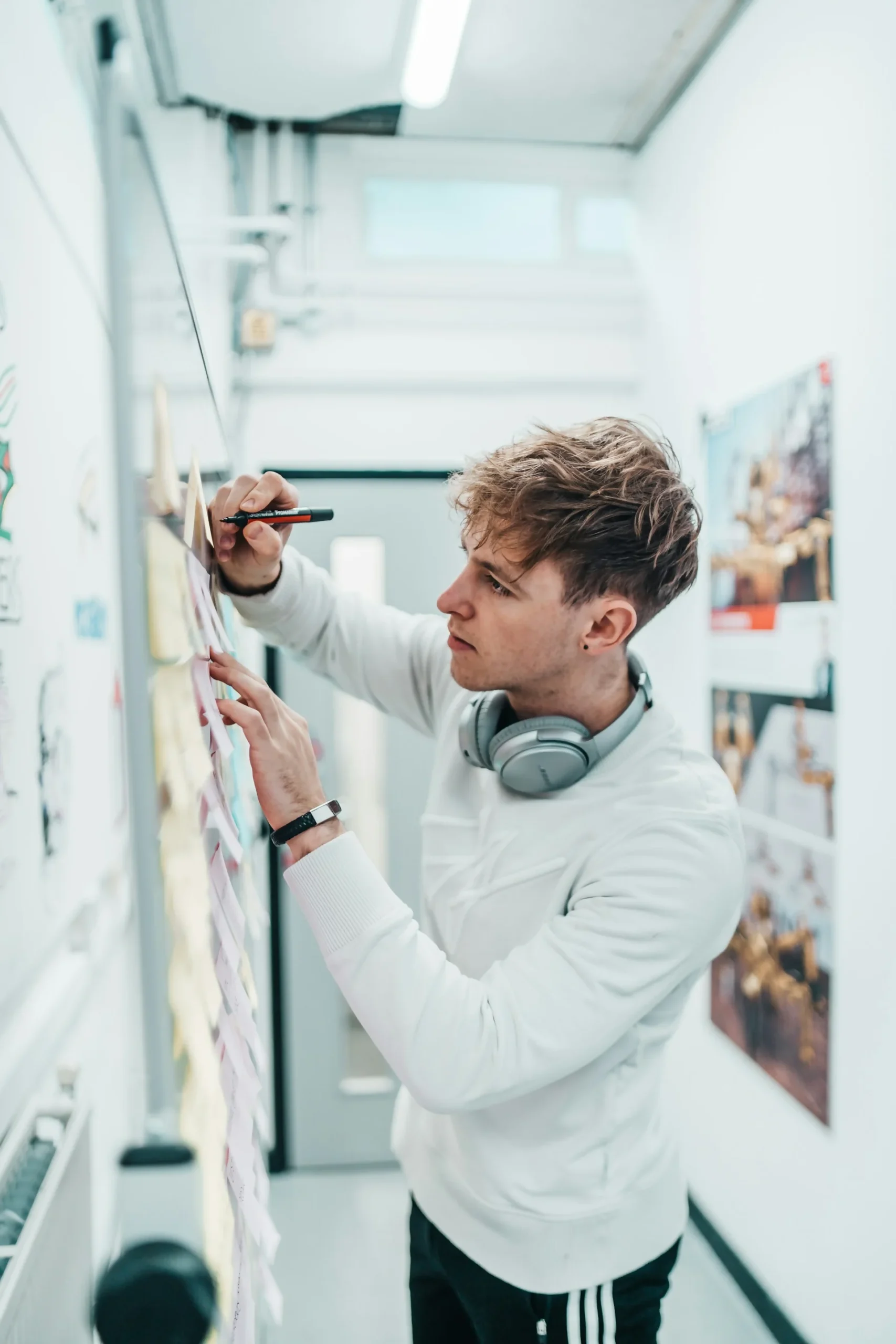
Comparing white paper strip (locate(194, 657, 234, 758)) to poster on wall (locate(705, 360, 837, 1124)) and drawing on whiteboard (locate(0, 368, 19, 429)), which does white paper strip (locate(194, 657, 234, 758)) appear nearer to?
drawing on whiteboard (locate(0, 368, 19, 429))

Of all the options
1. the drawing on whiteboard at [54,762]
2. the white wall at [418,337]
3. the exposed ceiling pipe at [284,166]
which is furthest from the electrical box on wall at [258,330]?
the drawing on whiteboard at [54,762]

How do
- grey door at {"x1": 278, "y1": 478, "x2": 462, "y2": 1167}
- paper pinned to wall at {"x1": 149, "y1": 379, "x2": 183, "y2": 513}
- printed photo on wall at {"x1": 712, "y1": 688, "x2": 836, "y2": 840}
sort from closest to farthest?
paper pinned to wall at {"x1": 149, "y1": 379, "x2": 183, "y2": 513} → printed photo on wall at {"x1": 712, "y1": 688, "x2": 836, "y2": 840} → grey door at {"x1": 278, "y1": 478, "x2": 462, "y2": 1167}

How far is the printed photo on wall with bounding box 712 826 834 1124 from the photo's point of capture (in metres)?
1.84

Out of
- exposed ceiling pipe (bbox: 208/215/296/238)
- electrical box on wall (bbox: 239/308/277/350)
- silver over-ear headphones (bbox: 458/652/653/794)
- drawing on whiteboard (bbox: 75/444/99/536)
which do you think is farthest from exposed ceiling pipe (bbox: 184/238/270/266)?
silver over-ear headphones (bbox: 458/652/653/794)

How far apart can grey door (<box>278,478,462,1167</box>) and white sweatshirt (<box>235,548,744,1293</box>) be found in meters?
1.57

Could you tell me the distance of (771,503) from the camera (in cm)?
201

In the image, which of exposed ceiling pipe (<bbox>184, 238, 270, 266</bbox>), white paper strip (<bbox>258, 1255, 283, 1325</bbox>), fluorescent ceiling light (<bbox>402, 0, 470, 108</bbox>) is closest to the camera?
Result: white paper strip (<bbox>258, 1255, 283, 1325</bbox>)

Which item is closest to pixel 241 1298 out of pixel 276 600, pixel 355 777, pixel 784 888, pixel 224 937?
pixel 224 937

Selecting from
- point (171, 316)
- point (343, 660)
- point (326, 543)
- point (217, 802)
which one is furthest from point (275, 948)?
point (171, 316)

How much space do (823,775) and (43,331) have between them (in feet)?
5.05

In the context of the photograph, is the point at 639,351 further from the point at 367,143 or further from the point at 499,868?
the point at 499,868

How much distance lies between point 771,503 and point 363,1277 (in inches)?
82.2

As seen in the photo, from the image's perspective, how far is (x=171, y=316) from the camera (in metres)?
0.40

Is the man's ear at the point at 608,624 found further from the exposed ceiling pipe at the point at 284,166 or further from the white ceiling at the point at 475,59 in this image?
the exposed ceiling pipe at the point at 284,166
